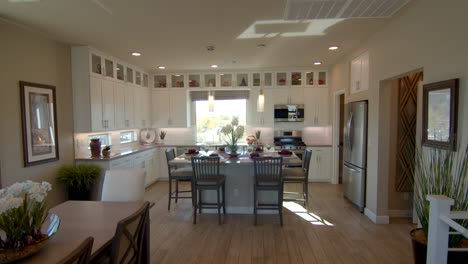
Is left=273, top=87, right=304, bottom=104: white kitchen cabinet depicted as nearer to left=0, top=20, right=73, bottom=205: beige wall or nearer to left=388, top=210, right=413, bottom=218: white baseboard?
left=388, top=210, right=413, bottom=218: white baseboard

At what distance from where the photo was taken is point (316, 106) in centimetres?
609

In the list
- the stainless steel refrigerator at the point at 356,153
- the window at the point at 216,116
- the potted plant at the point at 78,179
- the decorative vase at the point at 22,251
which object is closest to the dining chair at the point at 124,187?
the decorative vase at the point at 22,251

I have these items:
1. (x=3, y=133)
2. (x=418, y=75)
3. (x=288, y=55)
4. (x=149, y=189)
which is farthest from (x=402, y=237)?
(x=3, y=133)

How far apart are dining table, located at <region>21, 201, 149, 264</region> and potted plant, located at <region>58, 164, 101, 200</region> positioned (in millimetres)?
1713

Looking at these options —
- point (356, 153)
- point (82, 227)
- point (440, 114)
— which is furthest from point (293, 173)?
point (82, 227)

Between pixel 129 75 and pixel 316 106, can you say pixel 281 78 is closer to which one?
pixel 316 106

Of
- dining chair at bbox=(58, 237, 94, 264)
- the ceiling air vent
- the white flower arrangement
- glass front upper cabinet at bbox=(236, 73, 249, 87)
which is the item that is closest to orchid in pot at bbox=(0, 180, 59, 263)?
the white flower arrangement

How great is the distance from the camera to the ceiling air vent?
2531 mm

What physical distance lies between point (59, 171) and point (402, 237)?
16.2 feet

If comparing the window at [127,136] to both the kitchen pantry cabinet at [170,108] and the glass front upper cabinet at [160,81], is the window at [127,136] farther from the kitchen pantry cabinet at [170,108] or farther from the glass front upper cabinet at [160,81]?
the glass front upper cabinet at [160,81]

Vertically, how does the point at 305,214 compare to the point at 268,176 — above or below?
below

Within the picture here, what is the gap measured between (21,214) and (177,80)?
539 cm

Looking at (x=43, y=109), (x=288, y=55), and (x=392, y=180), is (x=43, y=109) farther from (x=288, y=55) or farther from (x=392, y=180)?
(x=392, y=180)

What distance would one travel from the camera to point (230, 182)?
410 cm
